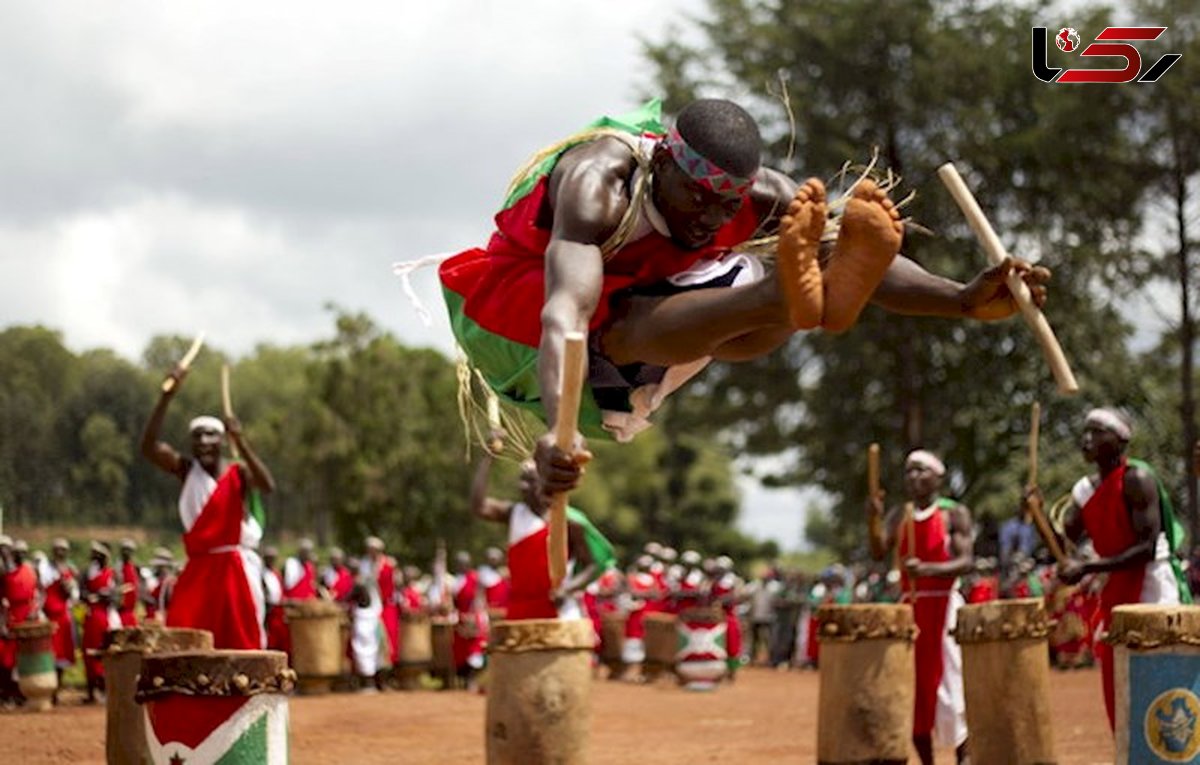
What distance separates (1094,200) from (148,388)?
14.2m

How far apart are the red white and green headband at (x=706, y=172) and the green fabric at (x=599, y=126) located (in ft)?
1.56

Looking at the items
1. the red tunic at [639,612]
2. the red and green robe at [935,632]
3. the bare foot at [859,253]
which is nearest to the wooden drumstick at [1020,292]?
the bare foot at [859,253]

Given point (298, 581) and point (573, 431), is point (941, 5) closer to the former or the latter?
point (298, 581)

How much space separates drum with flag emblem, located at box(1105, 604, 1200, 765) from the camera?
6.52 metres

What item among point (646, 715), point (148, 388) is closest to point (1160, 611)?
point (646, 715)

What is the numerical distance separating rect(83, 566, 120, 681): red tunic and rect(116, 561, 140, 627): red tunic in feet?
0.52

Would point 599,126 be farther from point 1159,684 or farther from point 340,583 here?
point 340,583

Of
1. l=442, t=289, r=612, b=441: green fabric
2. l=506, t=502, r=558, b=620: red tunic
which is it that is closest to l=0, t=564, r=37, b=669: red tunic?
l=506, t=502, r=558, b=620: red tunic

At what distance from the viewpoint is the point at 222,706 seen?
18.2 ft

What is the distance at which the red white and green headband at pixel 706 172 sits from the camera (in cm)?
548

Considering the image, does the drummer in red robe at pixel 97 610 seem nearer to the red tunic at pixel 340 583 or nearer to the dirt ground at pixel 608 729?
the dirt ground at pixel 608 729

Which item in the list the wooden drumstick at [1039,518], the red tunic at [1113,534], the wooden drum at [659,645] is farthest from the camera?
the wooden drum at [659,645]

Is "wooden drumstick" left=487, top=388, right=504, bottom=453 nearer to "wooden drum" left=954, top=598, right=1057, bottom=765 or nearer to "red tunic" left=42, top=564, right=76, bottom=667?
"wooden drum" left=954, top=598, right=1057, bottom=765

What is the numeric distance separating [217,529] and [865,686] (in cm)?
410
